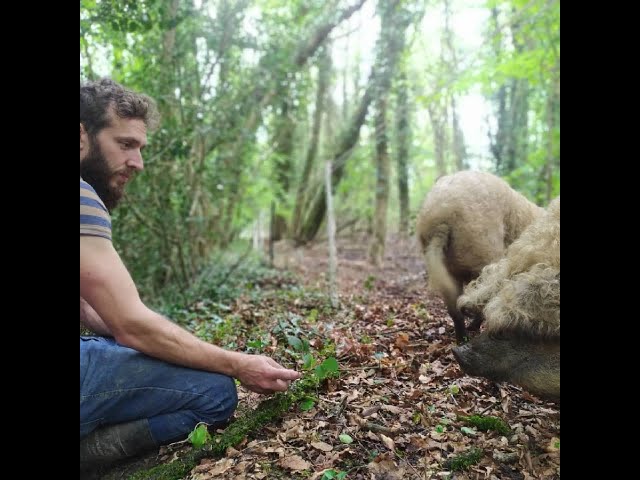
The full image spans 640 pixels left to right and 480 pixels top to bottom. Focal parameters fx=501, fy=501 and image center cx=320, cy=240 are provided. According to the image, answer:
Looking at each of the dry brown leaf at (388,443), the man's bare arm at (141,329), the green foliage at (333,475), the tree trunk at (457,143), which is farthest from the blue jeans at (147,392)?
the tree trunk at (457,143)

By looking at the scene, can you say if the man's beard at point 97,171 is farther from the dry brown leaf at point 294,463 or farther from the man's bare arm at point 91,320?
the dry brown leaf at point 294,463

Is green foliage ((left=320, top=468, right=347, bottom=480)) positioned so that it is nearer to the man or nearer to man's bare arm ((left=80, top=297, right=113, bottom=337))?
the man

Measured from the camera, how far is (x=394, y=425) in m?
2.76

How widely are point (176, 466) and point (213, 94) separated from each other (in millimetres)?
7658

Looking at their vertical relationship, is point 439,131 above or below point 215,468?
above

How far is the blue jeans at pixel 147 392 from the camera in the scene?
8.36 ft

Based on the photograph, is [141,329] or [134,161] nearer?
[141,329]

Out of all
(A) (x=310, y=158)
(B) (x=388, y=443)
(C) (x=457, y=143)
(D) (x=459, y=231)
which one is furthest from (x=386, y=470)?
(C) (x=457, y=143)

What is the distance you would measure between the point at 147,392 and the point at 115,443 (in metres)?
0.30

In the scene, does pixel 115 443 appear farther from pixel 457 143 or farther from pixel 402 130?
pixel 457 143

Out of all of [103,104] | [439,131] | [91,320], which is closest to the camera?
[103,104]

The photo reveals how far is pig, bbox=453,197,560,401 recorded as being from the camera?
272 centimetres

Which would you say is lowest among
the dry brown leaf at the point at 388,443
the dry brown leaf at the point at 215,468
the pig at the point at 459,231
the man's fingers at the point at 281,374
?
the dry brown leaf at the point at 215,468
